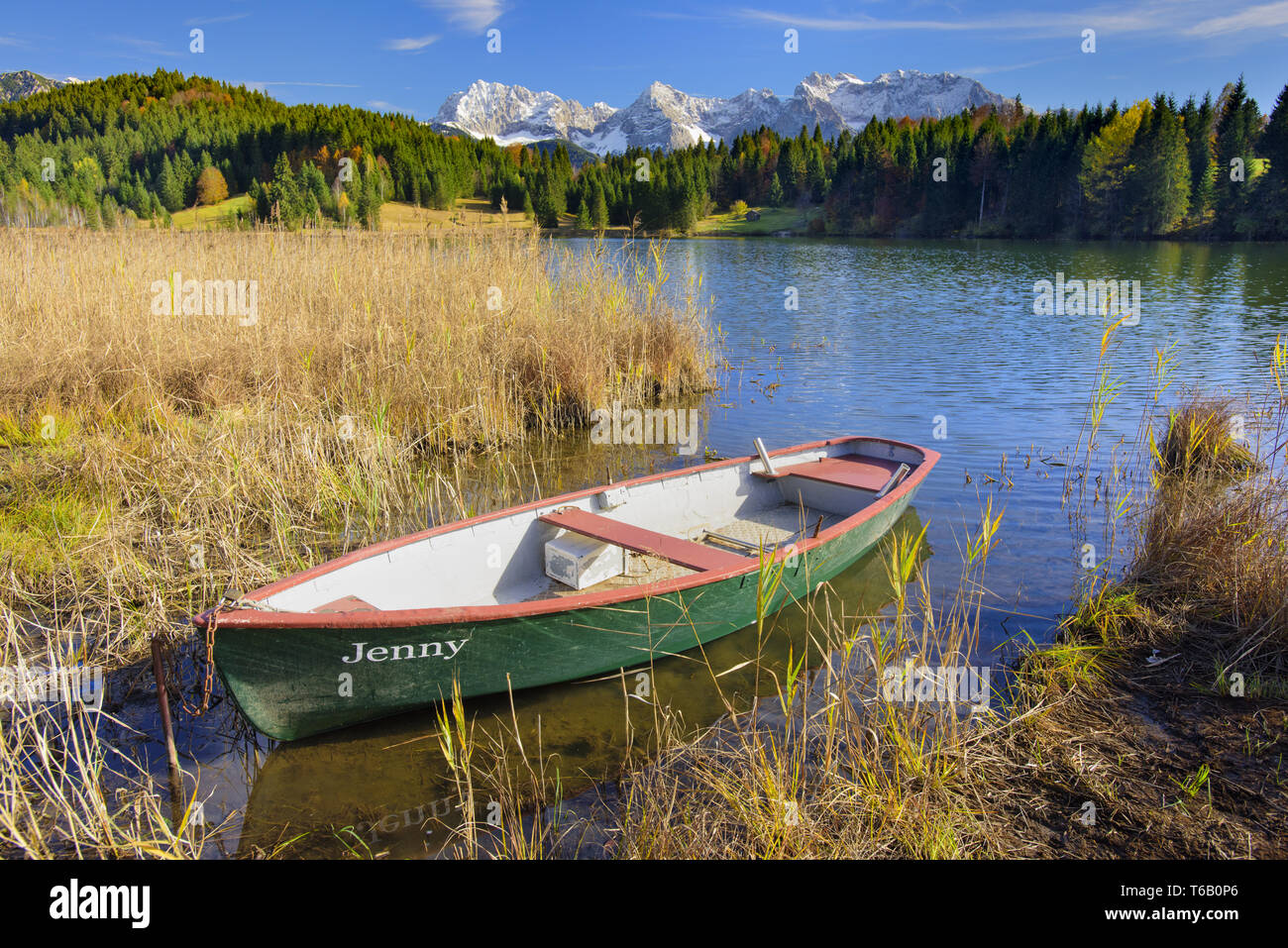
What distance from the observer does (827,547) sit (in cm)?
492

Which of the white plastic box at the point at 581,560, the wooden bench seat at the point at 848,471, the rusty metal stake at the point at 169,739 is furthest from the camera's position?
the wooden bench seat at the point at 848,471

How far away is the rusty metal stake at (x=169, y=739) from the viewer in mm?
2881

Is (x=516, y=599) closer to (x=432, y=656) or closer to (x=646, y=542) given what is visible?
(x=646, y=542)

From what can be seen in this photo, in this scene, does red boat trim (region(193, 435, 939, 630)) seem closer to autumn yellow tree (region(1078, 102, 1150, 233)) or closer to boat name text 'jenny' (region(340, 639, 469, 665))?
boat name text 'jenny' (region(340, 639, 469, 665))

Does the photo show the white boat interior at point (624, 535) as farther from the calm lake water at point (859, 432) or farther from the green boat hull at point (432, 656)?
the calm lake water at point (859, 432)

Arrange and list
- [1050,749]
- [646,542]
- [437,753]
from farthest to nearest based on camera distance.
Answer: [646,542] < [437,753] < [1050,749]

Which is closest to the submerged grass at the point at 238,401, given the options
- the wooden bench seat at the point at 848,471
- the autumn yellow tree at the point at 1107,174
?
the wooden bench seat at the point at 848,471

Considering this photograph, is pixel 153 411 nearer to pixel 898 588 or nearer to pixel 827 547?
pixel 827 547

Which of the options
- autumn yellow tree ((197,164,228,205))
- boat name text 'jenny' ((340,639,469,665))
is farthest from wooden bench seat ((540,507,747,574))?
autumn yellow tree ((197,164,228,205))

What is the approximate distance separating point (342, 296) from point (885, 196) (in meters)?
57.6

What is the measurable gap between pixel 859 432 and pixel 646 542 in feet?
18.8

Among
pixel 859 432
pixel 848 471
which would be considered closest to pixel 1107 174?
pixel 859 432

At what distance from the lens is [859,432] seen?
9531mm

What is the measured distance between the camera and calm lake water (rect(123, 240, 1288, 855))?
3.41m
